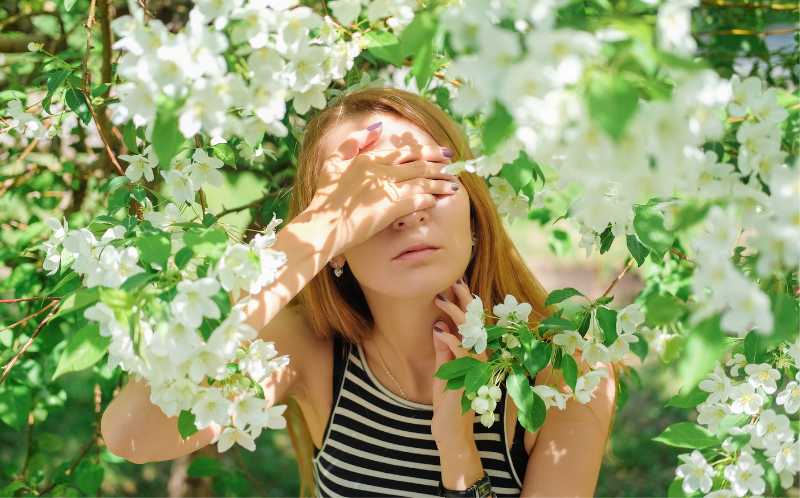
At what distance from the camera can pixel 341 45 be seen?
1153mm

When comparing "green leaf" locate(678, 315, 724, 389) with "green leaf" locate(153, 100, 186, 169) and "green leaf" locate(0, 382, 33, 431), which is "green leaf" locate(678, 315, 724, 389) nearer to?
"green leaf" locate(153, 100, 186, 169)

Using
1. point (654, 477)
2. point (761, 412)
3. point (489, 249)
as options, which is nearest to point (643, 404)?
point (654, 477)

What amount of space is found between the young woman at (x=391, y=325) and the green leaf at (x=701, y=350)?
64 cm

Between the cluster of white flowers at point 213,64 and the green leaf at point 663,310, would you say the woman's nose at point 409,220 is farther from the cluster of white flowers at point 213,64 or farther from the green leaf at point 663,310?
the green leaf at point 663,310

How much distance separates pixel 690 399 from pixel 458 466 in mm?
615

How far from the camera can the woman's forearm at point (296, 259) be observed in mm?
1182

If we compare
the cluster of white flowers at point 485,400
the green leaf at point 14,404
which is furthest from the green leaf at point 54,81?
the cluster of white flowers at point 485,400

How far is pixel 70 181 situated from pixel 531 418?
191 cm

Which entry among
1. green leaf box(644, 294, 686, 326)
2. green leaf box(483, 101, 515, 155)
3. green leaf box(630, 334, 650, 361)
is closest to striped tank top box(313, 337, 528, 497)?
green leaf box(630, 334, 650, 361)

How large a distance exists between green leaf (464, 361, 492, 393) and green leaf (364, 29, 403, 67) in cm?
61

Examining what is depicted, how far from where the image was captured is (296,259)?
1255 millimetres

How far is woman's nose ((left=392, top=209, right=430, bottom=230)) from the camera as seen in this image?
57.4 inches

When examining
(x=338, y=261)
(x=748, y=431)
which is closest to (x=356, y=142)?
(x=338, y=261)

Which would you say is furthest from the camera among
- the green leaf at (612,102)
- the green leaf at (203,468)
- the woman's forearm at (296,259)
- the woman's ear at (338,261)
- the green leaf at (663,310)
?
the green leaf at (203,468)
